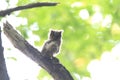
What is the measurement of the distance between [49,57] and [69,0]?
1123 millimetres

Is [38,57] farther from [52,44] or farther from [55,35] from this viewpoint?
[55,35]

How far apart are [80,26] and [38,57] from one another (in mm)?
1148

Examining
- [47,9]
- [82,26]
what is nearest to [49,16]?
[47,9]

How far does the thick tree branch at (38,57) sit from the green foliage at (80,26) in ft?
2.27

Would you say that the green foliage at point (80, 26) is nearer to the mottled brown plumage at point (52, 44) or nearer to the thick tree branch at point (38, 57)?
the mottled brown plumage at point (52, 44)

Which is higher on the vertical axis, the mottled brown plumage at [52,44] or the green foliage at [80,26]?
the green foliage at [80,26]

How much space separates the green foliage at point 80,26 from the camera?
3.70 metres

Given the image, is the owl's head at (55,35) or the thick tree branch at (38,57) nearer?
the thick tree branch at (38,57)

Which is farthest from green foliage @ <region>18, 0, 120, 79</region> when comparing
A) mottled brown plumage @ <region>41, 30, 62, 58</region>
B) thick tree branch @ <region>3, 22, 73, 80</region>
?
thick tree branch @ <region>3, 22, 73, 80</region>

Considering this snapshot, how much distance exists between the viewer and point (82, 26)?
3939 mm

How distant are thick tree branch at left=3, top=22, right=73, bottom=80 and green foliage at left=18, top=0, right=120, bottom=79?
0.69 m

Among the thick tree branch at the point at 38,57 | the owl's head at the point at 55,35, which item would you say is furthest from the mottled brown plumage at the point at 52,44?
the thick tree branch at the point at 38,57

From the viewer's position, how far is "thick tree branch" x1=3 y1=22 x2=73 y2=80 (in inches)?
111

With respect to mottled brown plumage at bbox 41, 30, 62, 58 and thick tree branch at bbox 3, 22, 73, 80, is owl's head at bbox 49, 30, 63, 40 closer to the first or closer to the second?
mottled brown plumage at bbox 41, 30, 62, 58
